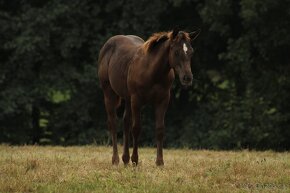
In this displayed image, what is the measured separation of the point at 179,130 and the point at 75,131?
4415mm

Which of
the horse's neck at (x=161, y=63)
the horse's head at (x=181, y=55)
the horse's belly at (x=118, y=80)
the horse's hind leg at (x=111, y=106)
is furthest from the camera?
the horse's hind leg at (x=111, y=106)

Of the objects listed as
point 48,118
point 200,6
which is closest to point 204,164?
point 200,6

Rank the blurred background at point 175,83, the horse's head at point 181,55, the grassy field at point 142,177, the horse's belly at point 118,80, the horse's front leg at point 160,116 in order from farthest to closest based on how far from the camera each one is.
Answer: the blurred background at point 175,83, the horse's belly at point 118,80, the horse's front leg at point 160,116, the horse's head at point 181,55, the grassy field at point 142,177

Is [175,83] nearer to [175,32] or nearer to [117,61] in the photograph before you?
[117,61]

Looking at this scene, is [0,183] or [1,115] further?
[1,115]

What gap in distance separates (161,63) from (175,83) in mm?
16585

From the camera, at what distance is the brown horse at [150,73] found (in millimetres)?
10969

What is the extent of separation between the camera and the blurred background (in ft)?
85.4

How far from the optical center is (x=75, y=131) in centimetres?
2833

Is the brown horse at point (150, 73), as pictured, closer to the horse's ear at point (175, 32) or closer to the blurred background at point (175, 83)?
the horse's ear at point (175, 32)

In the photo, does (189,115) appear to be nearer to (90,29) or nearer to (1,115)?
(90,29)

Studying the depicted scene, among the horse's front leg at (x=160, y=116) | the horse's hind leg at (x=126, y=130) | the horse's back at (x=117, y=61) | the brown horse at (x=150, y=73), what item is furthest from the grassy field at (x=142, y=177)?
the horse's back at (x=117, y=61)

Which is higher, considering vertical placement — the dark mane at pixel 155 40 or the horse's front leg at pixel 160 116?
the dark mane at pixel 155 40

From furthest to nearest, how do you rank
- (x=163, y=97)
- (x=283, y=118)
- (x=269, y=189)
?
(x=283, y=118) → (x=163, y=97) → (x=269, y=189)
